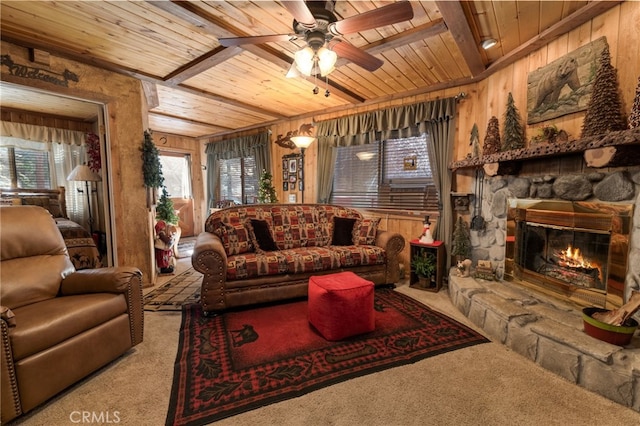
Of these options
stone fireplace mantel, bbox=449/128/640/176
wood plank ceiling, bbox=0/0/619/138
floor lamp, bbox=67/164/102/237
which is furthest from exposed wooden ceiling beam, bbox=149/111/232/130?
stone fireplace mantel, bbox=449/128/640/176

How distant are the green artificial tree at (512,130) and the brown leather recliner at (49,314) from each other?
3457 millimetres

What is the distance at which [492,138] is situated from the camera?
288cm

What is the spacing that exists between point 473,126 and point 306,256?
7.97 ft

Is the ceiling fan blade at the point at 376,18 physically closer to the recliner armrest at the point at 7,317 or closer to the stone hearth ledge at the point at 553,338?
the stone hearth ledge at the point at 553,338

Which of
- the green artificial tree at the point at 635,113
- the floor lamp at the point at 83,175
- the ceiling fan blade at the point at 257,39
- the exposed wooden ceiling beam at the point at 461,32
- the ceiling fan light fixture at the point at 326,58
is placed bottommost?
the floor lamp at the point at 83,175

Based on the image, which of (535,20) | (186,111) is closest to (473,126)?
(535,20)

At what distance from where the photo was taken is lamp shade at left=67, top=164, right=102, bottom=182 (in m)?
3.92

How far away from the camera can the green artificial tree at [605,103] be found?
1.90m

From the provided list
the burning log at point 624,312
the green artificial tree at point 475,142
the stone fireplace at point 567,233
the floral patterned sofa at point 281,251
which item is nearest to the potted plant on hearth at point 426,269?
the floral patterned sofa at point 281,251

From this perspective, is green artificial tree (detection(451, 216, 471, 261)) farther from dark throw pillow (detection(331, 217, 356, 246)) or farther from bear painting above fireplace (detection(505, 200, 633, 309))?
Answer: dark throw pillow (detection(331, 217, 356, 246))

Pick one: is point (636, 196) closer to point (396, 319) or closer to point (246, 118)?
point (396, 319)

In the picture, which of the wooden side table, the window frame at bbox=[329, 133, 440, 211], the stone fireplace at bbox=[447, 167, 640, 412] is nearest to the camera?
the stone fireplace at bbox=[447, 167, 640, 412]

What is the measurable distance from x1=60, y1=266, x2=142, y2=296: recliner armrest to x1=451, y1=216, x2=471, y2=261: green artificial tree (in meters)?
3.23

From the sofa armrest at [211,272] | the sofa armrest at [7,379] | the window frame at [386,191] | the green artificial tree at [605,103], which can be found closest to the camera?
the sofa armrest at [7,379]
